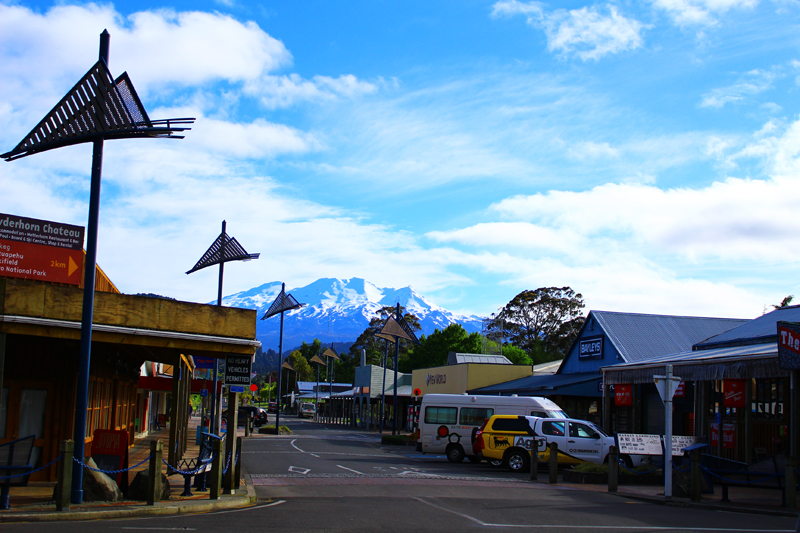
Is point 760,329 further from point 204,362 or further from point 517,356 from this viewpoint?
point 517,356

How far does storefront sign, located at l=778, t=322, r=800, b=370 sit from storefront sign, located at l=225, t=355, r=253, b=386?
41.5 ft

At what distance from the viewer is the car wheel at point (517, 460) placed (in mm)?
22109

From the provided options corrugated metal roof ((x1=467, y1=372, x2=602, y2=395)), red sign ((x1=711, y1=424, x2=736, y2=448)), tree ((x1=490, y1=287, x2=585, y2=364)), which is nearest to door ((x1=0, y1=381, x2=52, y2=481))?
red sign ((x1=711, y1=424, x2=736, y2=448))

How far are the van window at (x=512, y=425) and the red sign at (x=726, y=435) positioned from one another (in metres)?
5.85

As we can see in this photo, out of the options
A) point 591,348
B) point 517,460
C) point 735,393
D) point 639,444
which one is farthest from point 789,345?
point 591,348

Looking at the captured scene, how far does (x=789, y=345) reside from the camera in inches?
658

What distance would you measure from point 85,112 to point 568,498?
39.0 feet

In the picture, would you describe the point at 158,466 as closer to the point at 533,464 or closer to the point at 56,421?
the point at 56,421

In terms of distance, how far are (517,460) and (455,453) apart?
4281 mm

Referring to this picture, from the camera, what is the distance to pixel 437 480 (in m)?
18.5

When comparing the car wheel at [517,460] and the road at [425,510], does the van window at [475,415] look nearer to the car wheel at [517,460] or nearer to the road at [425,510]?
the car wheel at [517,460]

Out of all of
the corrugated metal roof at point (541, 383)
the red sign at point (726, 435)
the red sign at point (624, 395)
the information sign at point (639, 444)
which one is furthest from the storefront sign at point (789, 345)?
the corrugated metal roof at point (541, 383)

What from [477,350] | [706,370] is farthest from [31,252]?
[477,350]

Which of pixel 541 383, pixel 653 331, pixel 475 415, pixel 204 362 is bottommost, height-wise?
pixel 475 415
